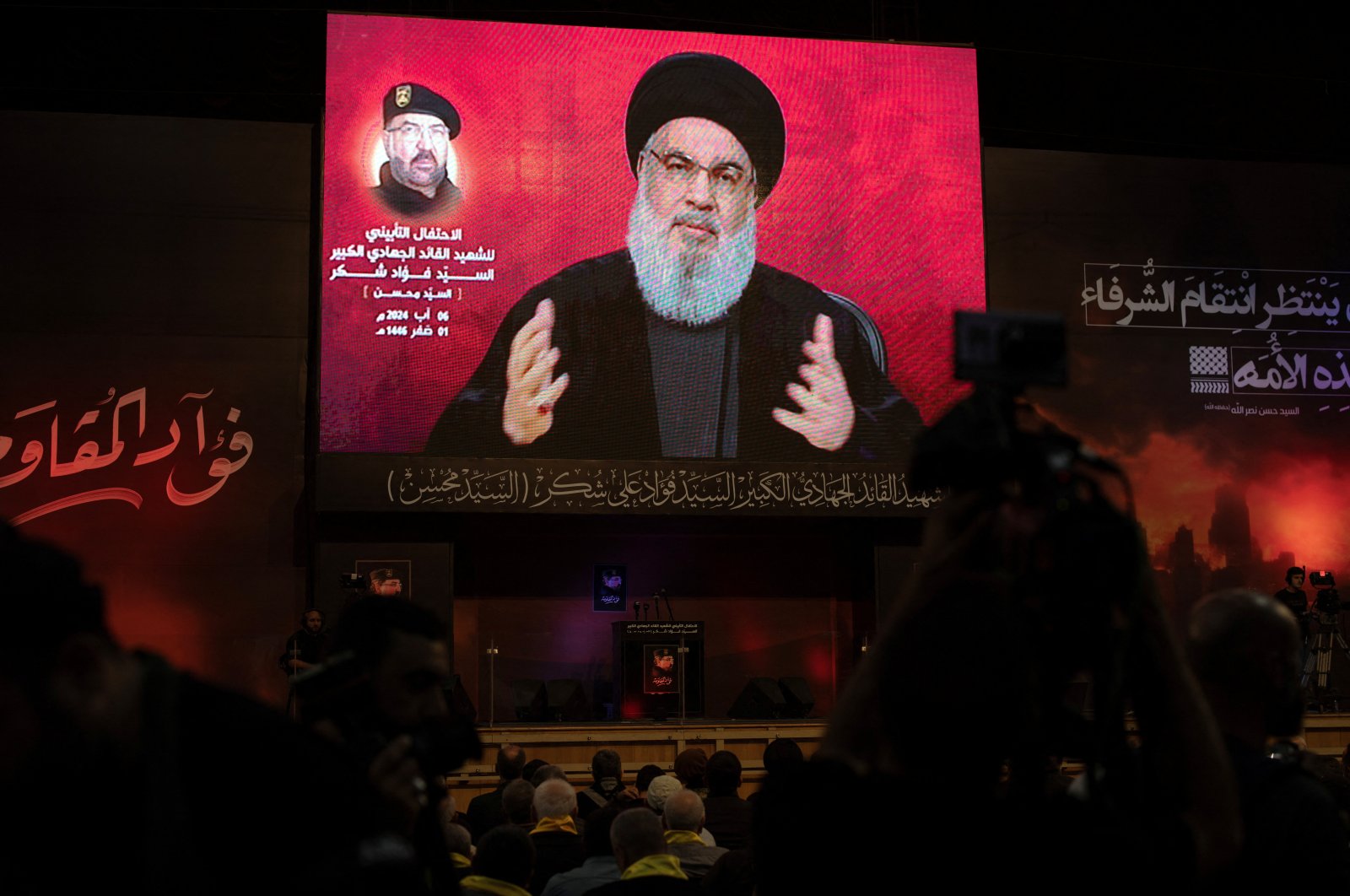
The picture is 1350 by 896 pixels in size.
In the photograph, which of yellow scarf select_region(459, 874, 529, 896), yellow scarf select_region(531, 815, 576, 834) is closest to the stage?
yellow scarf select_region(531, 815, 576, 834)

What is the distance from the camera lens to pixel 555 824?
4.18m

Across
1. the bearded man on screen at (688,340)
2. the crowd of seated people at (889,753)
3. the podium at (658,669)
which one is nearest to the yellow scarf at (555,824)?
the crowd of seated people at (889,753)

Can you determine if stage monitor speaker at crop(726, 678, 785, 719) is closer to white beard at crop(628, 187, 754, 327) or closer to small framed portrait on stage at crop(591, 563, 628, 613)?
small framed portrait on stage at crop(591, 563, 628, 613)

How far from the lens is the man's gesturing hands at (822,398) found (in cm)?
1038

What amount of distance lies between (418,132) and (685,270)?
220cm

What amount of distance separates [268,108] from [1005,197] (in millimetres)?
6117

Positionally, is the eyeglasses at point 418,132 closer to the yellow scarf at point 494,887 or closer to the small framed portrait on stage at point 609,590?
the small framed portrait on stage at point 609,590

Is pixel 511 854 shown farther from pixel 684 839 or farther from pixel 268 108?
pixel 268 108

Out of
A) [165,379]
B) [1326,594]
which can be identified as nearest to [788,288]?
[1326,594]

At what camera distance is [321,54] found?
1116 cm

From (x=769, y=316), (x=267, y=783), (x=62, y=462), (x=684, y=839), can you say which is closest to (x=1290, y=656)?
(x=267, y=783)

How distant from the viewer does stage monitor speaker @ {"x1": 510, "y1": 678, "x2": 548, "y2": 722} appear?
32.7ft

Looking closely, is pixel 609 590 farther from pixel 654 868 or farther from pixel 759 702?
pixel 654 868

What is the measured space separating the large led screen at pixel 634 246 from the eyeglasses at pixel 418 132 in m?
0.01
